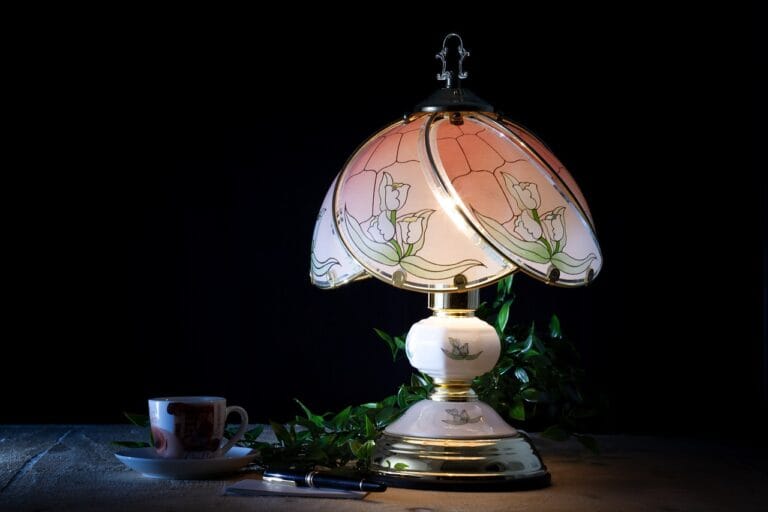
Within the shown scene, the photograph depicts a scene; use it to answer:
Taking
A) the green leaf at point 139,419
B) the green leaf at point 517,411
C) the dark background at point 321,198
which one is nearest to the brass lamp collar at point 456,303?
the green leaf at point 517,411

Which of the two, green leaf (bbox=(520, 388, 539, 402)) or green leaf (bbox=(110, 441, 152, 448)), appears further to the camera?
green leaf (bbox=(520, 388, 539, 402))

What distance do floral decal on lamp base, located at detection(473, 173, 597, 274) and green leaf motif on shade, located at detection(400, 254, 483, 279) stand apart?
0.07 metres

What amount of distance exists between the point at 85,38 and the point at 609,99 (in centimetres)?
84

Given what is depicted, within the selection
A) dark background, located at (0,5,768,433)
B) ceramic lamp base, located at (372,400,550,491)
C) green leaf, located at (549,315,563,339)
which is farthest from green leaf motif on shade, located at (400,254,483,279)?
dark background, located at (0,5,768,433)

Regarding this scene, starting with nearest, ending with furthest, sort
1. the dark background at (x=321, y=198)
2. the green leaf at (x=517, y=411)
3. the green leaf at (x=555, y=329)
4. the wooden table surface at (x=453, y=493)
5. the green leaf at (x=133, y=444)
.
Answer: the wooden table surface at (x=453, y=493)
the green leaf at (x=133, y=444)
the green leaf at (x=517, y=411)
the green leaf at (x=555, y=329)
the dark background at (x=321, y=198)

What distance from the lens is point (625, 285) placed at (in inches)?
69.2

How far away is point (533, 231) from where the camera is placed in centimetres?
114

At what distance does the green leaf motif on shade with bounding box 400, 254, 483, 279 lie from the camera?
1151mm

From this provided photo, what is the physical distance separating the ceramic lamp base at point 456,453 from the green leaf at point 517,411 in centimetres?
18

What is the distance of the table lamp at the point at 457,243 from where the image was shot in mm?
1140

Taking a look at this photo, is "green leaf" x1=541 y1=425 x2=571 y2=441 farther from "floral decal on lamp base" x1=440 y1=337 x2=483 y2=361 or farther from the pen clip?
the pen clip

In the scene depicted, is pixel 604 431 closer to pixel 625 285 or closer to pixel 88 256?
pixel 625 285

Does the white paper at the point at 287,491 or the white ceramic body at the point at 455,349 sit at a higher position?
the white ceramic body at the point at 455,349

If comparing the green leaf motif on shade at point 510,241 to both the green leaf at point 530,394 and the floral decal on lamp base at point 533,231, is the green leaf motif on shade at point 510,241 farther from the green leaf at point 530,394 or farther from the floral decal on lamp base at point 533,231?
the green leaf at point 530,394
